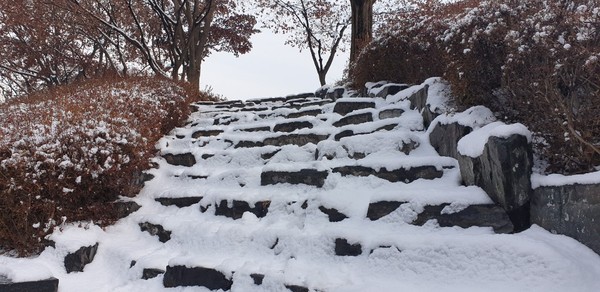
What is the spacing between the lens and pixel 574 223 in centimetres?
230

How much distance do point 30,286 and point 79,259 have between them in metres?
0.46

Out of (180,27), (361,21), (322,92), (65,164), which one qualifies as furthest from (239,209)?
(180,27)

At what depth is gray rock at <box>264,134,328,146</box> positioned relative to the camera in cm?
474

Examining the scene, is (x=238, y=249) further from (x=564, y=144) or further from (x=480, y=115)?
(x=564, y=144)

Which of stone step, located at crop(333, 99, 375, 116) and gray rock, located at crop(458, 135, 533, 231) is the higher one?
stone step, located at crop(333, 99, 375, 116)

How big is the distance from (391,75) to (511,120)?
124 inches

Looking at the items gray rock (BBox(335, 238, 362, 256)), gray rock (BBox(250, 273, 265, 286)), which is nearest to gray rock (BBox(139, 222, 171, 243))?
gray rock (BBox(250, 273, 265, 286))

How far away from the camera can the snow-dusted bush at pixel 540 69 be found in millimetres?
2564

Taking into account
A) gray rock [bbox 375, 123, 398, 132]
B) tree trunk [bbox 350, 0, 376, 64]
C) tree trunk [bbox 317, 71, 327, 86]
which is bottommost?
gray rock [bbox 375, 123, 398, 132]

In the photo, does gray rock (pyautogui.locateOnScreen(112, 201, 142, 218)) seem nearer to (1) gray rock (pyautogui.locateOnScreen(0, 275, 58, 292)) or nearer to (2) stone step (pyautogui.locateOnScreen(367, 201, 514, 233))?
(1) gray rock (pyautogui.locateOnScreen(0, 275, 58, 292))

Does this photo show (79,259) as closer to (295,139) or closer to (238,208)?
(238,208)

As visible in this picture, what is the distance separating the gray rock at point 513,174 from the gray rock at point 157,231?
9.61ft

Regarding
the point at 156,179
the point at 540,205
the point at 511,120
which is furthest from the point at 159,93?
the point at 540,205

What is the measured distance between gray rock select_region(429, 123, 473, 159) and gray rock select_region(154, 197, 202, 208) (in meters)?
2.55
